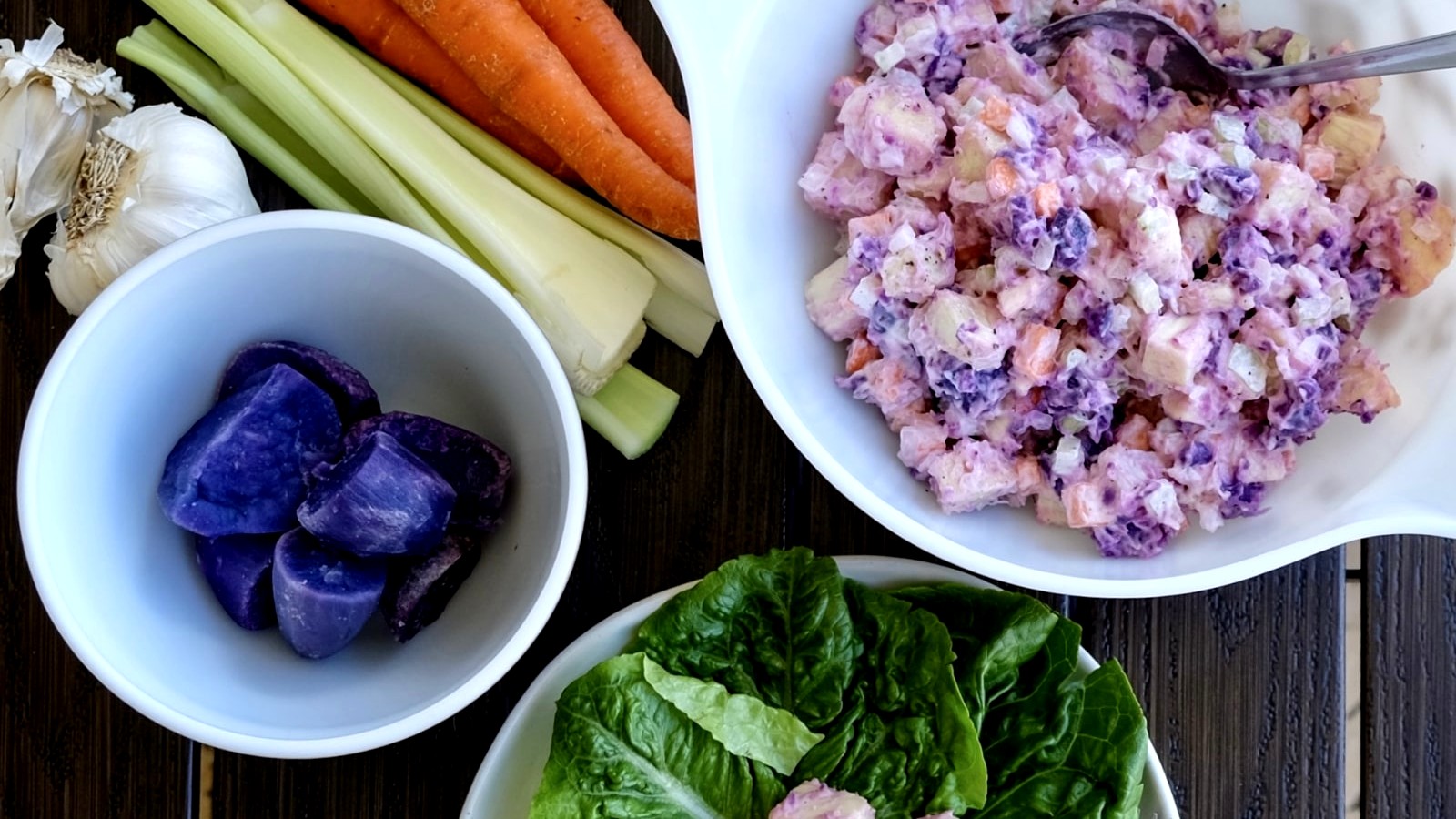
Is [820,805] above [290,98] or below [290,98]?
below

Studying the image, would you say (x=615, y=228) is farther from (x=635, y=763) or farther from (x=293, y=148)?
(x=635, y=763)

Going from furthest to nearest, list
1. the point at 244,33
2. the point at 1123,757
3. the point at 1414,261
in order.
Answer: the point at 244,33 → the point at 1123,757 → the point at 1414,261

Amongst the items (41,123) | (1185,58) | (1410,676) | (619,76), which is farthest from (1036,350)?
(41,123)

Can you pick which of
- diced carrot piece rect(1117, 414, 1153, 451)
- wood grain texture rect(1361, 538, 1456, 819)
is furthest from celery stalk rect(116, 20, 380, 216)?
wood grain texture rect(1361, 538, 1456, 819)

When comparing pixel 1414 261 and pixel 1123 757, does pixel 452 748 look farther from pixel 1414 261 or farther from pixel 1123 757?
pixel 1414 261

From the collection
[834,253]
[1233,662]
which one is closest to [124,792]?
[834,253]

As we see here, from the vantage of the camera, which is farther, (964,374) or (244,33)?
(244,33)

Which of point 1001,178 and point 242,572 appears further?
point 242,572
